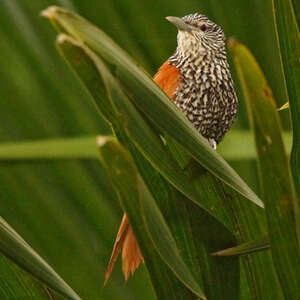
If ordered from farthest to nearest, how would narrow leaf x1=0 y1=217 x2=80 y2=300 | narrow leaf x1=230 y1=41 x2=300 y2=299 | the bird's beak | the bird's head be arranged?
the bird's head
the bird's beak
narrow leaf x1=0 y1=217 x2=80 y2=300
narrow leaf x1=230 y1=41 x2=300 y2=299

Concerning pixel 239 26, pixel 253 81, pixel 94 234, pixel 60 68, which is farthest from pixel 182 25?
pixel 253 81

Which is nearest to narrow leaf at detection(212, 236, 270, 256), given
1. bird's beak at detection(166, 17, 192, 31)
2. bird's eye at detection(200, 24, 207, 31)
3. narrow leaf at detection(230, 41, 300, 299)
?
narrow leaf at detection(230, 41, 300, 299)

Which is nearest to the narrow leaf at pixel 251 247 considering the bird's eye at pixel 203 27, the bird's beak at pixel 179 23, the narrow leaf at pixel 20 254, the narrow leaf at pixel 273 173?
the narrow leaf at pixel 273 173

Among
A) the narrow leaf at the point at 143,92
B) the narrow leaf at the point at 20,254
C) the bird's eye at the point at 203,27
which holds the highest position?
the narrow leaf at the point at 143,92

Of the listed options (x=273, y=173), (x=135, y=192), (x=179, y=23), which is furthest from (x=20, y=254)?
(x=179, y=23)

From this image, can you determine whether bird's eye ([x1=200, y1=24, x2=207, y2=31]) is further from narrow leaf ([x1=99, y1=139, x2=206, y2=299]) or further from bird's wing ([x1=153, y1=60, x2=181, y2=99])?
narrow leaf ([x1=99, y1=139, x2=206, y2=299])

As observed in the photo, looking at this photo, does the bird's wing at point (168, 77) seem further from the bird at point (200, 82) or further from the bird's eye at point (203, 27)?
the bird's eye at point (203, 27)

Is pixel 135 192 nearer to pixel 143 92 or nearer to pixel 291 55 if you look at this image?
pixel 143 92

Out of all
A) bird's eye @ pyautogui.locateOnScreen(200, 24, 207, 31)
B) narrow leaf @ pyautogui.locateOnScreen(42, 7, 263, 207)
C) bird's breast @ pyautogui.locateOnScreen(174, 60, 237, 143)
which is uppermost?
narrow leaf @ pyautogui.locateOnScreen(42, 7, 263, 207)
